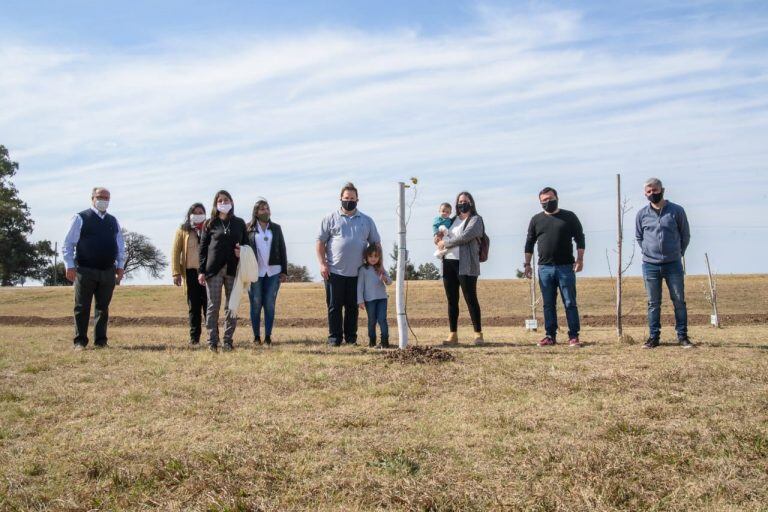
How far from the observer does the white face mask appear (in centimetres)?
1085

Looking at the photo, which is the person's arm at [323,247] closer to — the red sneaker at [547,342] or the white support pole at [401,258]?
the white support pole at [401,258]

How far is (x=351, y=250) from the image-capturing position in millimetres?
10711

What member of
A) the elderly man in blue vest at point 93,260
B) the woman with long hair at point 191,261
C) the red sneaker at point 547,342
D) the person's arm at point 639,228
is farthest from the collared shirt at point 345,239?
the person's arm at point 639,228

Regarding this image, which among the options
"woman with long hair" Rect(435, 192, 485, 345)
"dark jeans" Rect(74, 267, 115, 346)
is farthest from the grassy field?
"woman with long hair" Rect(435, 192, 485, 345)

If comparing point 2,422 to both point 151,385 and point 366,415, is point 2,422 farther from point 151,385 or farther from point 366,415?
point 366,415

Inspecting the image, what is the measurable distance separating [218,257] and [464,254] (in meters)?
3.36

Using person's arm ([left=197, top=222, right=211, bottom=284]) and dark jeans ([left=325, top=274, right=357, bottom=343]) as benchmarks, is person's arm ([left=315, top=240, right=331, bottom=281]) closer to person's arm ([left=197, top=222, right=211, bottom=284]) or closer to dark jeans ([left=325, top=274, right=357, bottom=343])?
dark jeans ([left=325, top=274, right=357, bottom=343])

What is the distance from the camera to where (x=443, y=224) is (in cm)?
1132

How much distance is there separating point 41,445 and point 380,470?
2.62 meters

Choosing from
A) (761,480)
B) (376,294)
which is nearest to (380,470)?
(761,480)

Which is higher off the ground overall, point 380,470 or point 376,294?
point 376,294

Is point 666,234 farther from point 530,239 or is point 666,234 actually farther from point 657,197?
point 530,239

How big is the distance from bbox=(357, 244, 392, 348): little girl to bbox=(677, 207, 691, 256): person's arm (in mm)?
3972

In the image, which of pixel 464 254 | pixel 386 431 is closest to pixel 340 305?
pixel 464 254
